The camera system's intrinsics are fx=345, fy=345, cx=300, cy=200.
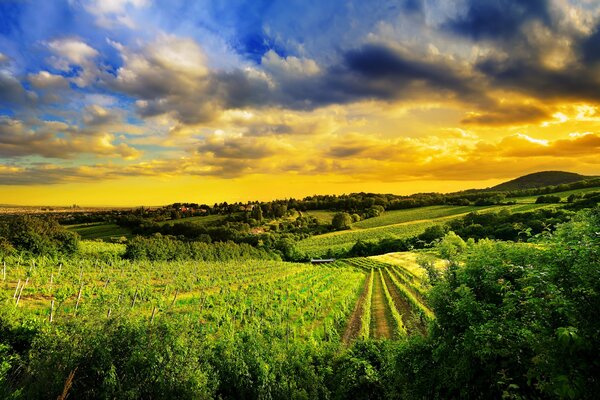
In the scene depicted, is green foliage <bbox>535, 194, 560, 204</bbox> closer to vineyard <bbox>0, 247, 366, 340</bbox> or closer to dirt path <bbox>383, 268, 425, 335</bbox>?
dirt path <bbox>383, 268, 425, 335</bbox>

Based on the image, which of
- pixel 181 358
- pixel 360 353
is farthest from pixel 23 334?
pixel 360 353

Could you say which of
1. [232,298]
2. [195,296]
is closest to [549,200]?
[232,298]

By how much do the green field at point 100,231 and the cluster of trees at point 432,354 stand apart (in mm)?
104551

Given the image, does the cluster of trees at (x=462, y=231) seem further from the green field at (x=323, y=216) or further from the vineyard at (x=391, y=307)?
the green field at (x=323, y=216)

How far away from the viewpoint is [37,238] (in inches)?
2240

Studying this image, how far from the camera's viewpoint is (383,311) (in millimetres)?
34969

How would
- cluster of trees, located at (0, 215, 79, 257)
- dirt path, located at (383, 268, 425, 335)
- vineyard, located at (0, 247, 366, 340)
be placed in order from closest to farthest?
1. vineyard, located at (0, 247, 366, 340)
2. dirt path, located at (383, 268, 425, 335)
3. cluster of trees, located at (0, 215, 79, 257)

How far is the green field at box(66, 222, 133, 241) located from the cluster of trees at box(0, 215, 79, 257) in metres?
43.6

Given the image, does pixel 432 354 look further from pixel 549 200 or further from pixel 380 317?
pixel 549 200

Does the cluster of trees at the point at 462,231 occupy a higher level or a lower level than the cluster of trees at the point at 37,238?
lower

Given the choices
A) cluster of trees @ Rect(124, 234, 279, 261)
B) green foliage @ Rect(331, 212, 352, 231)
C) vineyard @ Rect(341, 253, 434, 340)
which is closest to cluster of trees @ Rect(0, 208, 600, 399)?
vineyard @ Rect(341, 253, 434, 340)

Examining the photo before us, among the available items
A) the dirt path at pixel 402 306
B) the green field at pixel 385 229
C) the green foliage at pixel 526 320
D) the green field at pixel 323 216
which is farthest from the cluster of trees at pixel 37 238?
the green field at pixel 323 216

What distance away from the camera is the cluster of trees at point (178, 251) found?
6259 cm

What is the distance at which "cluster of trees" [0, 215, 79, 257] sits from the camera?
5553 centimetres
